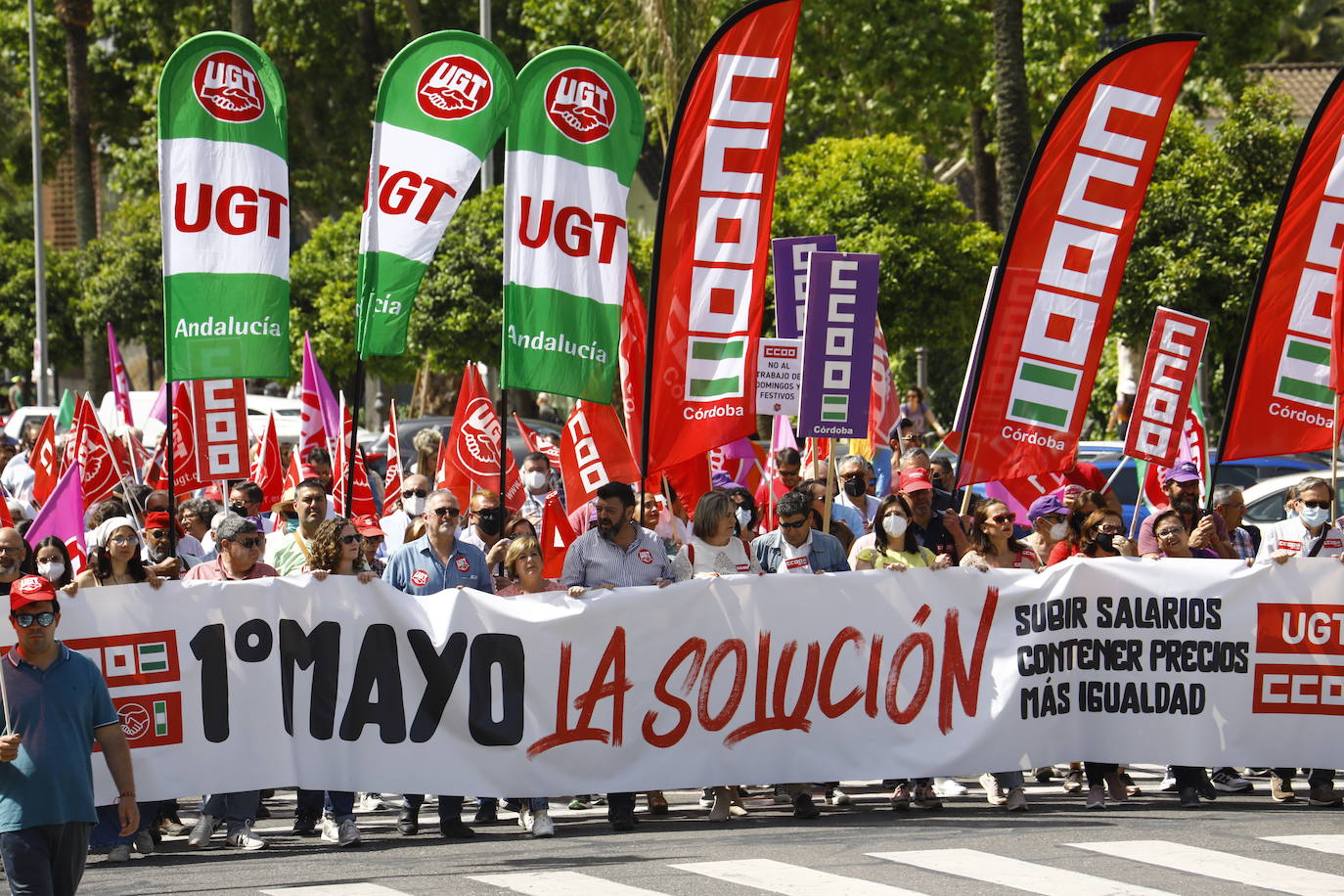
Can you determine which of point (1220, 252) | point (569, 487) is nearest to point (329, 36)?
point (1220, 252)

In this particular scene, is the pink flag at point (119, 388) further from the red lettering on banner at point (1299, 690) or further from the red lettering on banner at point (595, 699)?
the red lettering on banner at point (1299, 690)

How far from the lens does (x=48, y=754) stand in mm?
6660

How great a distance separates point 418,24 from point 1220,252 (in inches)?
724

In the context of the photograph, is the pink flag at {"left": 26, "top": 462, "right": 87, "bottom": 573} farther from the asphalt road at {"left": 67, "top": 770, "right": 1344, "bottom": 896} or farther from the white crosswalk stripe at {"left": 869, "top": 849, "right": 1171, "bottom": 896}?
the white crosswalk stripe at {"left": 869, "top": 849, "right": 1171, "bottom": 896}

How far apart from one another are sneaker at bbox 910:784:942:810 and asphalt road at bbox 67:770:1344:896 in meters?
0.11

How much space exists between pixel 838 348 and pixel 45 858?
581 centimetres

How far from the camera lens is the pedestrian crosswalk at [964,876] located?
801cm

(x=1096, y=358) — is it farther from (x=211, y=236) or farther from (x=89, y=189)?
(x=89, y=189)

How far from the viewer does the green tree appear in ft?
88.1

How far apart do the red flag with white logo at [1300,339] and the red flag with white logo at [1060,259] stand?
0.88 m

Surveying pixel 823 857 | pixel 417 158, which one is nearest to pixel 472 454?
pixel 417 158

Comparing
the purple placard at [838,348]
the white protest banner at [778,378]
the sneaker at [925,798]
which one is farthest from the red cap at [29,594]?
the white protest banner at [778,378]

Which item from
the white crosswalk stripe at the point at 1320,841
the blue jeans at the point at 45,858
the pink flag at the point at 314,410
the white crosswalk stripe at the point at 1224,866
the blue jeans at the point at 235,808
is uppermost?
the pink flag at the point at 314,410

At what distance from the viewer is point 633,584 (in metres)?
9.81
